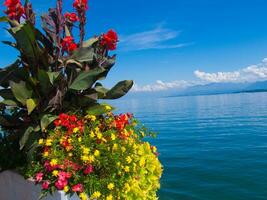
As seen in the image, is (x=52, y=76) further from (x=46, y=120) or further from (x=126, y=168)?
(x=126, y=168)

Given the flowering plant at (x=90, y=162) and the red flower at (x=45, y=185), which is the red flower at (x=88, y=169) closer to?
the flowering plant at (x=90, y=162)

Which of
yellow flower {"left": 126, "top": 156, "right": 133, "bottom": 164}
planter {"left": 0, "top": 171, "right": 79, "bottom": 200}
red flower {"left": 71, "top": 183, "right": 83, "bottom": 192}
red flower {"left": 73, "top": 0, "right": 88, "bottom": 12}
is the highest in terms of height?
red flower {"left": 73, "top": 0, "right": 88, "bottom": 12}

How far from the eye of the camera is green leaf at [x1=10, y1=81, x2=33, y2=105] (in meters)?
4.58

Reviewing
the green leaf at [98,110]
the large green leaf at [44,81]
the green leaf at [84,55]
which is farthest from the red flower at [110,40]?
the large green leaf at [44,81]

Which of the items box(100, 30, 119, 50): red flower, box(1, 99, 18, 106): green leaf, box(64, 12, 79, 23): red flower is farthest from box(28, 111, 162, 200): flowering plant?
box(64, 12, 79, 23): red flower

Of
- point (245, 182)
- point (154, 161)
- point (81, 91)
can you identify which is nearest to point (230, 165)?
point (245, 182)

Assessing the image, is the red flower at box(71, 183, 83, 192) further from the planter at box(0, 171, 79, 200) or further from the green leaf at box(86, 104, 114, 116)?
the green leaf at box(86, 104, 114, 116)

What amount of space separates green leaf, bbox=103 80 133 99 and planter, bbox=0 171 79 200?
5.50ft

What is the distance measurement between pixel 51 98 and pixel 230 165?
9.71 meters

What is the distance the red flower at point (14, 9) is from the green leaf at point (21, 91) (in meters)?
0.95

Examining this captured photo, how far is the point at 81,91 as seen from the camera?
200 inches

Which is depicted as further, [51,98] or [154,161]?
[154,161]

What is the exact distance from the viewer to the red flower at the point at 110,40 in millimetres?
4949

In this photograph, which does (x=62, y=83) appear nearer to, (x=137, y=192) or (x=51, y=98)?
(x=51, y=98)
